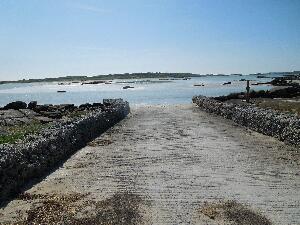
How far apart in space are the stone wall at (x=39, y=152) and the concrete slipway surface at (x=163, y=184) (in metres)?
0.38

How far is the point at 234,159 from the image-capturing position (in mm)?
13141

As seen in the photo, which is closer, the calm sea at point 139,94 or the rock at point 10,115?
the rock at point 10,115

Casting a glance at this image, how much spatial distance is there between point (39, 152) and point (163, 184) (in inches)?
150

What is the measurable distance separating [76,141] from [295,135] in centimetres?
819

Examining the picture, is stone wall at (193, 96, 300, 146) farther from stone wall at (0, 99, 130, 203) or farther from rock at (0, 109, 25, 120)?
rock at (0, 109, 25, 120)

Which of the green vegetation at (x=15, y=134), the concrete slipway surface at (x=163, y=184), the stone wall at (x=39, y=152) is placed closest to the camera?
the concrete slipway surface at (x=163, y=184)

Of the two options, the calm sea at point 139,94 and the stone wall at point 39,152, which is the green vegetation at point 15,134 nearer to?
the stone wall at point 39,152

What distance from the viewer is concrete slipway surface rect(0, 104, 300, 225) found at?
8.20m

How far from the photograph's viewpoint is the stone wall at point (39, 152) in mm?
9617

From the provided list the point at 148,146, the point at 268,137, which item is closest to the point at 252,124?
the point at 268,137

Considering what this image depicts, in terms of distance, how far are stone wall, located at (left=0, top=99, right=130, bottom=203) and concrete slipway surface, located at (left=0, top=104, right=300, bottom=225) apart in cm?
38

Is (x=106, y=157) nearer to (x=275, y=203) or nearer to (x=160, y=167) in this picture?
(x=160, y=167)

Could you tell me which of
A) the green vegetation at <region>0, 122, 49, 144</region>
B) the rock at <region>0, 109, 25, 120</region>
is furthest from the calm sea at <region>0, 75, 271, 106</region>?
the green vegetation at <region>0, 122, 49, 144</region>

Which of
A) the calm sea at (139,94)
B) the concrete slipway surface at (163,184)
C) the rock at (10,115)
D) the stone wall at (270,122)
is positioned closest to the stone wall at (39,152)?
the concrete slipway surface at (163,184)
